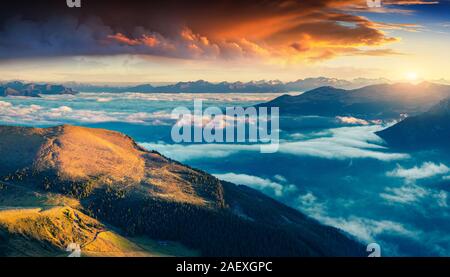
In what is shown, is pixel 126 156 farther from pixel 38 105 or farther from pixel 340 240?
pixel 340 240

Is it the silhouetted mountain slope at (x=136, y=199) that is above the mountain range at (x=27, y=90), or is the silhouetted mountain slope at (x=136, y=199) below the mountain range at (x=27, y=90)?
below

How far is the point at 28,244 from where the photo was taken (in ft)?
289

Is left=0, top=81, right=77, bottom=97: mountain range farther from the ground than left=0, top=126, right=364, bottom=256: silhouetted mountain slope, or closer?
farther from the ground

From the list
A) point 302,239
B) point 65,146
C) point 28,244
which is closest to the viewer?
point 28,244

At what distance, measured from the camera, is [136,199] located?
439ft

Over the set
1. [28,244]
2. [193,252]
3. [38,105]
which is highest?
[38,105]

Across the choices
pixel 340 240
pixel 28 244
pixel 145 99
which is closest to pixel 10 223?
pixel 28 244

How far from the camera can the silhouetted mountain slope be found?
379ft

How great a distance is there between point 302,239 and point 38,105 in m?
90.0

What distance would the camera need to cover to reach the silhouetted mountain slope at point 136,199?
116 m

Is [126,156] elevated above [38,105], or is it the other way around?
[38,105]
